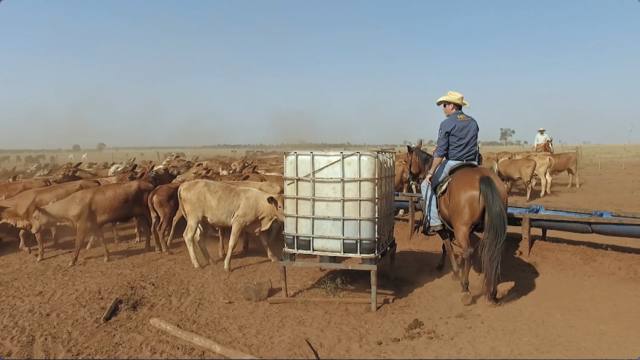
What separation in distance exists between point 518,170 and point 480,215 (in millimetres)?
13954

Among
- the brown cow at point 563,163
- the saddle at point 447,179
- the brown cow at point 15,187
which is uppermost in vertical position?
the saddle at point 447,179

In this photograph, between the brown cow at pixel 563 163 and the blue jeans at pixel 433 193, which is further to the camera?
the brown cow at pixel 563 163

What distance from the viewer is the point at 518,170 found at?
1952 cm

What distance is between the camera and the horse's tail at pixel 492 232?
22.3 feet

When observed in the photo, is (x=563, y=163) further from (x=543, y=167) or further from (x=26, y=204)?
(x=26, y=204)

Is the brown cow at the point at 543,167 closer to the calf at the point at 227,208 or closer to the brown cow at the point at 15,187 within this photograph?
the calf at the point at 227,208

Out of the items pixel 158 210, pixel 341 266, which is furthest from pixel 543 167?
pixel 158 210

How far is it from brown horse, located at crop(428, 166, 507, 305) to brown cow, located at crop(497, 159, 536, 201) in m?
13.2

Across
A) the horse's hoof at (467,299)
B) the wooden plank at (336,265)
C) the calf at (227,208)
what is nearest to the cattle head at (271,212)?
the calf at (227,208)

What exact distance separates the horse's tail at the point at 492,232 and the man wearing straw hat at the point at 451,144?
102 centimetres

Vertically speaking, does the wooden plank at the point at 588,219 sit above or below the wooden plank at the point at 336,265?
above

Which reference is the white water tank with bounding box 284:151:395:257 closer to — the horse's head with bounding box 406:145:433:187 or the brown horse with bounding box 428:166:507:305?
the brown horse with bounding box 428:166:507:305

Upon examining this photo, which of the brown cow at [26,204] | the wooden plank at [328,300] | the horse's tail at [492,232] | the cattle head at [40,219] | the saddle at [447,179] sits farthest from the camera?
the brown cow at [26,204]

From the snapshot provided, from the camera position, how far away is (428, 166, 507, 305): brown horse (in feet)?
22.4
